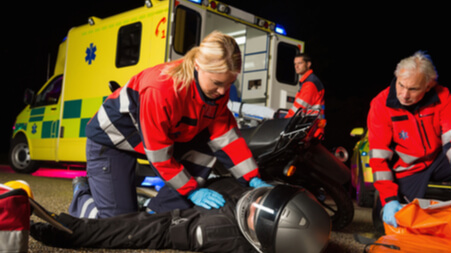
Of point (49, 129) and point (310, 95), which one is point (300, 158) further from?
point (49, 129)

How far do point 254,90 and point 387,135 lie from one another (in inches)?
130

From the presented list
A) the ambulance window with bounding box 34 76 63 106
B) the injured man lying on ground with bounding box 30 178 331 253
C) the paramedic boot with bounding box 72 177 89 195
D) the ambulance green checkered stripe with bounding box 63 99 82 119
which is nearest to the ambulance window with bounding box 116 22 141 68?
the ambulance green checkered stripe with bounding box 63 99 82 119

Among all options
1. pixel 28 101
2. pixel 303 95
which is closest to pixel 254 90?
pixel 303 95

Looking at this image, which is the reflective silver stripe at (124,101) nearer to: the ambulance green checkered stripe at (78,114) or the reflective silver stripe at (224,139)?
the reflective silver stripe at (224,139)

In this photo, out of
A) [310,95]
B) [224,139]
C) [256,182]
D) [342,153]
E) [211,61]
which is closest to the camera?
[211,61]

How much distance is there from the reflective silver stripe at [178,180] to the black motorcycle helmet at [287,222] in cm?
Result: 41

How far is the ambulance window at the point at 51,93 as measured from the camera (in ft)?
19.8

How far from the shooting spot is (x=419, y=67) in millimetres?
2584

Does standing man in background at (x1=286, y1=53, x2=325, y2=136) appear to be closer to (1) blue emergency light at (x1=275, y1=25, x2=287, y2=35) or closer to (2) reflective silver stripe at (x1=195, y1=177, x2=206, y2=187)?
(1) blue emergency light at (x1=275, y1=25, x2=287, y2=35)

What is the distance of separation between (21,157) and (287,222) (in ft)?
21.2

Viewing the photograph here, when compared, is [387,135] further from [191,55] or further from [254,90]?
[254,90]

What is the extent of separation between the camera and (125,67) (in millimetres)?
4992

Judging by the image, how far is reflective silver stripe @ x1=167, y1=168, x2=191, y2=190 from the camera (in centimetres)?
212

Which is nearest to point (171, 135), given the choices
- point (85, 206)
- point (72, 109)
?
point (85, 206)
